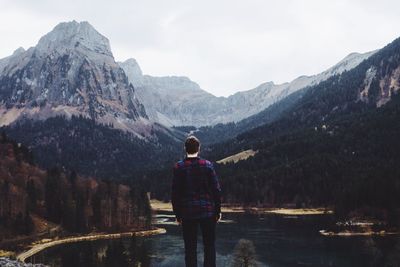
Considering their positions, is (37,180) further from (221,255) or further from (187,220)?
(187,220)

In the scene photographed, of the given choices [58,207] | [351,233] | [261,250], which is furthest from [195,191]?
[58,207]

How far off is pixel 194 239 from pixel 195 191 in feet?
4.74

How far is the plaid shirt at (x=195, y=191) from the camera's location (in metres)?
15.4

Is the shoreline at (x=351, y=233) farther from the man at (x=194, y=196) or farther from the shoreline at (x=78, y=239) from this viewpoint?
the man at (x=194, y=196)

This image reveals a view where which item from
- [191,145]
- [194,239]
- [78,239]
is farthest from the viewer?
[78,239]

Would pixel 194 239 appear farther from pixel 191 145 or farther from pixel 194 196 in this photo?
pixel 191 145

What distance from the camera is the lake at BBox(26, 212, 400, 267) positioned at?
104938mm

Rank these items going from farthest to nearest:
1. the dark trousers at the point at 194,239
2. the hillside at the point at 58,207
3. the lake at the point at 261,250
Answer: the hillside at the point at 58,207
the lake at the point at 261,250
the dark trousers at the point at 194,239

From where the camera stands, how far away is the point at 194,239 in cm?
1590

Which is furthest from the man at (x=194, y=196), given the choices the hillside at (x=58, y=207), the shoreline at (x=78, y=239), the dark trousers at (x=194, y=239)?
the hillside at (x=58, y=207)

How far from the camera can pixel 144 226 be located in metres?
174

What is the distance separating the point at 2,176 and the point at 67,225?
1288 inches

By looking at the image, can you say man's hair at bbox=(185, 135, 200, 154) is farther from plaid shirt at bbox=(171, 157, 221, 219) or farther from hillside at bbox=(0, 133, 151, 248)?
hillside at bbox=(0, 133, 151, 248)

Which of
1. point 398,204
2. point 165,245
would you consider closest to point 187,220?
point 165,245
